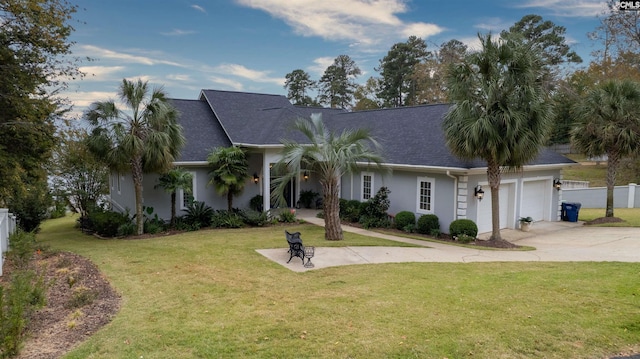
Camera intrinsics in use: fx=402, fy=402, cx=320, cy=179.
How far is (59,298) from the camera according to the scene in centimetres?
716

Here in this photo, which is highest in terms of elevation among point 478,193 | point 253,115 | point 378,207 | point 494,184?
point 253,115

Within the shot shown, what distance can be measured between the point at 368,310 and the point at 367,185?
37.8ft

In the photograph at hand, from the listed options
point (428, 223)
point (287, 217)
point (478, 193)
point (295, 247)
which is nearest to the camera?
point (295, 247)

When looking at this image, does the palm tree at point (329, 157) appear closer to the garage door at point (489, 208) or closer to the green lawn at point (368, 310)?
the green lawn at point (368, 310)

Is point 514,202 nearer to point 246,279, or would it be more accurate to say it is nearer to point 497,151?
point 497,151

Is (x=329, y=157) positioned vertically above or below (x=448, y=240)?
above

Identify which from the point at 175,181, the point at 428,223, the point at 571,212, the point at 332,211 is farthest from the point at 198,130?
the point at 571,212

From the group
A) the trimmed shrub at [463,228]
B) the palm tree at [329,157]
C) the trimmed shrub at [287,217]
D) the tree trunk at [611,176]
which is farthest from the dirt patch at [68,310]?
the tree trunk at [611,176]

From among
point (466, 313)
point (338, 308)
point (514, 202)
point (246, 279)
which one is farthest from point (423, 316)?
point (514, 202)

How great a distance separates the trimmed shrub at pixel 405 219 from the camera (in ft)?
50.4

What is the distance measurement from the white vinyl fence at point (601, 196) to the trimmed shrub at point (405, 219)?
14.7 meters

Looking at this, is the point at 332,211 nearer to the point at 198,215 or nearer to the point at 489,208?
the point at 198,215

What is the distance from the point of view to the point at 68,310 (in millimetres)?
6551

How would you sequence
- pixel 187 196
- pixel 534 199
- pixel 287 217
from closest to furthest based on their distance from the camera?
pixel 287 217 < pixel 187 196 < pixel 534 199
